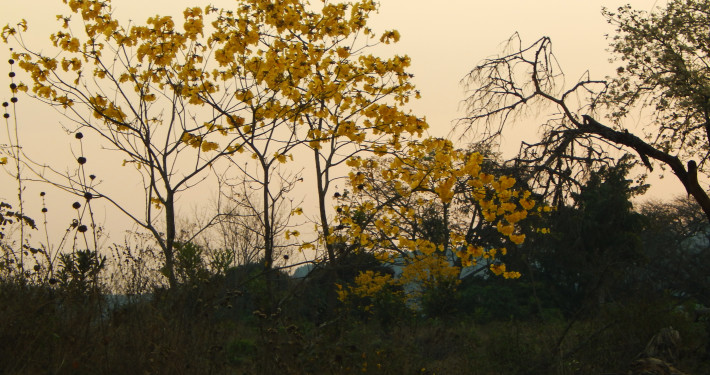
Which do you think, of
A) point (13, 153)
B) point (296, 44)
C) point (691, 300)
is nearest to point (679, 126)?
point (691, 300)

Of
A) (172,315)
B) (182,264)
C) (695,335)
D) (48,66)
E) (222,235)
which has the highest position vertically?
(222,235)

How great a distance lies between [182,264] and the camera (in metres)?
7.32

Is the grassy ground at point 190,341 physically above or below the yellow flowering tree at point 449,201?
below

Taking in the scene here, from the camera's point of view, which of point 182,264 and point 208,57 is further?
point 208,57

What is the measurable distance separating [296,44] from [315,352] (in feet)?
13.1

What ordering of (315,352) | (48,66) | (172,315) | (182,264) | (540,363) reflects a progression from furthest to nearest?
(540,363) < (48,66) < (182,264) < (315,352) < (172,315)

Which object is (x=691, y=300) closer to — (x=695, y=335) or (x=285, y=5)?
(x=695, y=335)

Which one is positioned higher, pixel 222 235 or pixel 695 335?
pixel 222 235

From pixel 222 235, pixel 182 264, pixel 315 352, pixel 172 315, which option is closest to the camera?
pixel 172 315

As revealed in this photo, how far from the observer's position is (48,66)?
7.84m

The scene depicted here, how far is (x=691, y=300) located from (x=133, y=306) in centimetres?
835

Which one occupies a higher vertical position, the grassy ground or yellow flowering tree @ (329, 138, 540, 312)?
yellow flowering tree @ (329, 138, 540, 312)

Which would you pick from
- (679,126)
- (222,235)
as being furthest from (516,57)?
(222,235)

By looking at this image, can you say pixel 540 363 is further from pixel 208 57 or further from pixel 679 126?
pixel 679 126
